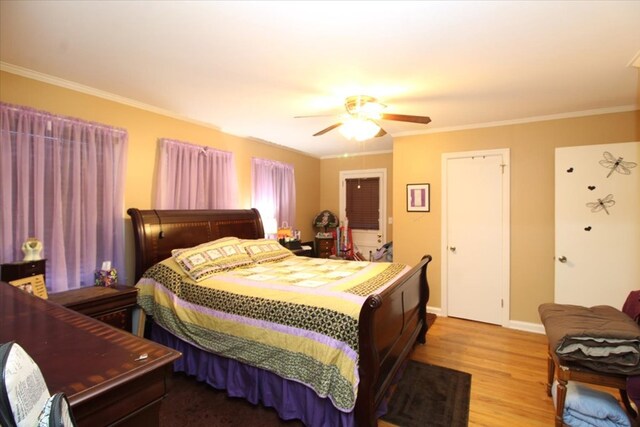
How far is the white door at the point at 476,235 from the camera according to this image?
3872 millimetres

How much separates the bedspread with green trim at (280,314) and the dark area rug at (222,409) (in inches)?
13.6

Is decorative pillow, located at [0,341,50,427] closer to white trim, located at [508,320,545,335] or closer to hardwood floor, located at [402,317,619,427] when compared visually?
hardwood floor, located at [402,317,619,427]

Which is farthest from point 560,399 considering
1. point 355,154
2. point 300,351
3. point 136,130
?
point 355,154

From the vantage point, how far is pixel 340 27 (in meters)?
1.86

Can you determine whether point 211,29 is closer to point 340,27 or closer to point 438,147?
point 340,27

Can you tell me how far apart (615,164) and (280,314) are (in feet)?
12.1

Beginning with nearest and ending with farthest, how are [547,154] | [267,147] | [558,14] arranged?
[558,14] → [547,154] → [267,147]

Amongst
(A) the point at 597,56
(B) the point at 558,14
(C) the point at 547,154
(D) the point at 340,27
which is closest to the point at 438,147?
(C) the point at 547,154

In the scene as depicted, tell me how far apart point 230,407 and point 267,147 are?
360 centimetres

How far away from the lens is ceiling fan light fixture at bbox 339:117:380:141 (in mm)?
2805

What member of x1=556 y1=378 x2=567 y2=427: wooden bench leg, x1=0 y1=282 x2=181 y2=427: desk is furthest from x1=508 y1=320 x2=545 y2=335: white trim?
x1=0 y1=282 x2=181 y2=427: desk

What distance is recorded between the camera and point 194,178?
12.0 feet

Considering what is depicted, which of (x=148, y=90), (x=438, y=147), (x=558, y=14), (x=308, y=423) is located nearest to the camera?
(x=558, y=14)

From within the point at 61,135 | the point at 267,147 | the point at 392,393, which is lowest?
the point at 392,393
